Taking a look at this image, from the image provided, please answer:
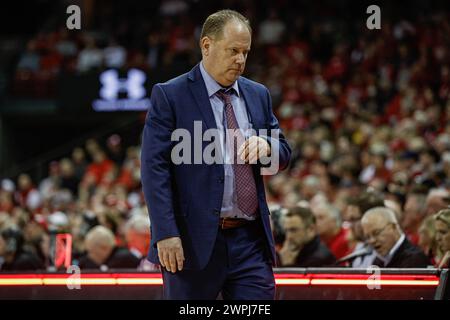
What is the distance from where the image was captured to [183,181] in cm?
385

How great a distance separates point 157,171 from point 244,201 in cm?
38

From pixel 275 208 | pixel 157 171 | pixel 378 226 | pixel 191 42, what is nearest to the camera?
pixel 157 171

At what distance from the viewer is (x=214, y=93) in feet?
13.1

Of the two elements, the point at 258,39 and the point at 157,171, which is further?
the point at 258,39

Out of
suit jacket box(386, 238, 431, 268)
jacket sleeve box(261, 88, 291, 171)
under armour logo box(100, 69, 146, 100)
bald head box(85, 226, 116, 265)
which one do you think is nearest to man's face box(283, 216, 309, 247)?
suit jacket box(386, 238, 431, 268)

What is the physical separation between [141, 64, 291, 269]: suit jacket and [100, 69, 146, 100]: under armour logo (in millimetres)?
9997

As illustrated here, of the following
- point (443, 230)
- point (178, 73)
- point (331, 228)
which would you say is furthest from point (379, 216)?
point (178, 73)

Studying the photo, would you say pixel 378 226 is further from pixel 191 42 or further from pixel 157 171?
pixel 191 42

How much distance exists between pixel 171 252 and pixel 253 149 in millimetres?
525

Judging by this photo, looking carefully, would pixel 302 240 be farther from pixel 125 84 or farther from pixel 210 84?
Answer: pixel 125 84

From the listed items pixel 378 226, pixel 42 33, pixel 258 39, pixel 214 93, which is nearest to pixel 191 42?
pixel 258 39

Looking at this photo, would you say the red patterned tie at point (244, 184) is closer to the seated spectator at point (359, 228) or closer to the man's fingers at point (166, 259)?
the man's fingers at point (166, 259)

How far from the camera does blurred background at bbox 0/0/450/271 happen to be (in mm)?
8164

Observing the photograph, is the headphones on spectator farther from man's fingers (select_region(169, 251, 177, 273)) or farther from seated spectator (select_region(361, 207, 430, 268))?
man's fingers (select_region(169, 251, 177, 273))
